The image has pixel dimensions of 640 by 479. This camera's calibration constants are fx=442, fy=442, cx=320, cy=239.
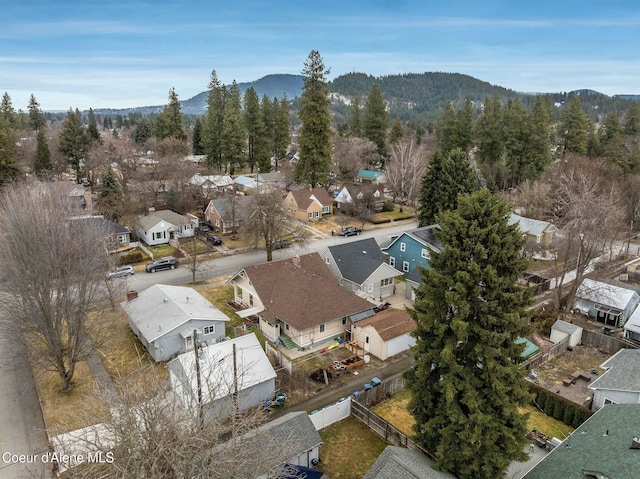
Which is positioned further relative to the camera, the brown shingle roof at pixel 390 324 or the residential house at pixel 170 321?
the brown shingle roof at pixel 390 324

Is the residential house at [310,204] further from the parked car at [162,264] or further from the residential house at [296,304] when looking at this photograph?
the residential house at [296,304]

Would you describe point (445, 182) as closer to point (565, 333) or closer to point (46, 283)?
point (565, 333)

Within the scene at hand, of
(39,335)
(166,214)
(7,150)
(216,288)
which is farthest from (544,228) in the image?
(7,150)

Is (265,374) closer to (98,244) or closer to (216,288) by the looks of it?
(98,244)

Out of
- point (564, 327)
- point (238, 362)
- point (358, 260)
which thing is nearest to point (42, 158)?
point (358, 260)

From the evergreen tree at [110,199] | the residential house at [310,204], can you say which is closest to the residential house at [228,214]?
the residential house at [310,204]

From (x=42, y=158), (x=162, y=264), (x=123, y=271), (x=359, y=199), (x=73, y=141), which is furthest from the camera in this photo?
(x=73, y=141)
